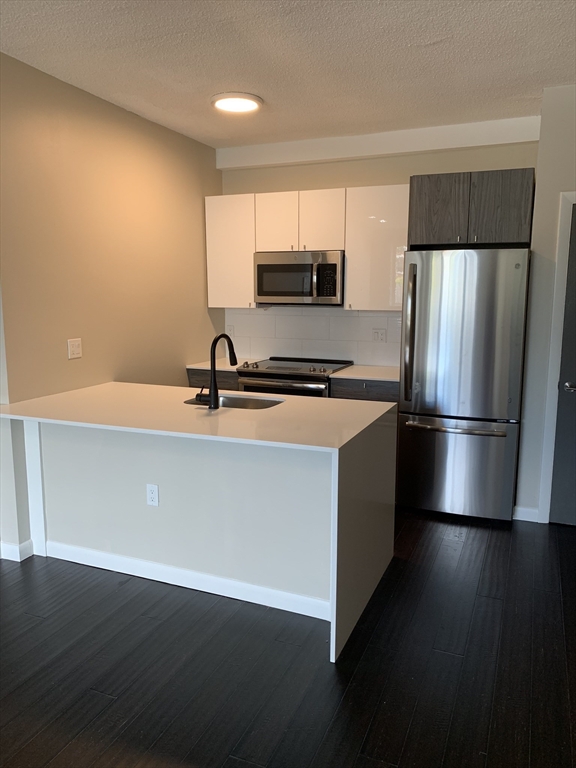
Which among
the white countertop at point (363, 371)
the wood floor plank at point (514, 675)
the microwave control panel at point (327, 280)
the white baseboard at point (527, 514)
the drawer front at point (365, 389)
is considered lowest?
the wood floor plank at point (514, 675)

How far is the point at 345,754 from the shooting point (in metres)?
1.79

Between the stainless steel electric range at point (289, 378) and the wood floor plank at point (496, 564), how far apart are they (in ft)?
4.71

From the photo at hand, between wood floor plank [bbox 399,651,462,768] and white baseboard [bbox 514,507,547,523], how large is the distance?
1658 mm

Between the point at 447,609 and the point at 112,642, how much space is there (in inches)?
58.0

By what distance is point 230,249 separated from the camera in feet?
15.1

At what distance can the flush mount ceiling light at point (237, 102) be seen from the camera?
3.31 meters

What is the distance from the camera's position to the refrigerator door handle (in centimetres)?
361

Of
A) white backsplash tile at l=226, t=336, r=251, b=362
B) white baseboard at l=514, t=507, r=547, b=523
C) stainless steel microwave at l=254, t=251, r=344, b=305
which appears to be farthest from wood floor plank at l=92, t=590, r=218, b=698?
white backsplash tile at l=226, t=336, r=251, b=362

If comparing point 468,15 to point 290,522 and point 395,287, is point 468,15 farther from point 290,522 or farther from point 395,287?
point 290,522

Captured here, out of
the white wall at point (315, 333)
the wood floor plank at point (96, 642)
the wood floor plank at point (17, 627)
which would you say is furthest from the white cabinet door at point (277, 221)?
the wood floor plank at point (17, 627)

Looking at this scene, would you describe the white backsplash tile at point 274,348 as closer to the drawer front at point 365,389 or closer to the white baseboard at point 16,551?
the drawer front at point 365,389

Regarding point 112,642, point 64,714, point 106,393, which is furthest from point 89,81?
point 64,714

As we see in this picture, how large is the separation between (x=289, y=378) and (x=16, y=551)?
2.07 meters

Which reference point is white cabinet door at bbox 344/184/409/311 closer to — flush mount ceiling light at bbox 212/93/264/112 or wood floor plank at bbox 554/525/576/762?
flush mount ceiling light at bbox 212/93/264/112
